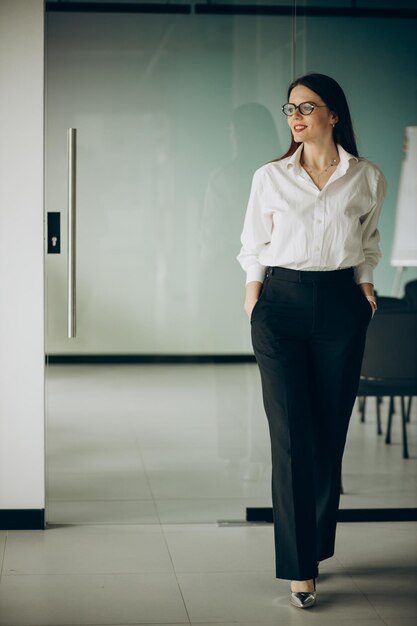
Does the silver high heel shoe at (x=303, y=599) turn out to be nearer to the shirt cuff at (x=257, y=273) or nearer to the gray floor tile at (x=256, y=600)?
the gray floor tile at (x=256, y=600)

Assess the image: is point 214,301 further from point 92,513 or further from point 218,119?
point 92,513

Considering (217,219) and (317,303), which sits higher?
(217,219)

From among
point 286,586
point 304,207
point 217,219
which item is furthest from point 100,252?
point 286,586

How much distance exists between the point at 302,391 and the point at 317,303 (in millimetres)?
271

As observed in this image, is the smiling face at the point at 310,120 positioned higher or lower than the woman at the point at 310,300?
higher

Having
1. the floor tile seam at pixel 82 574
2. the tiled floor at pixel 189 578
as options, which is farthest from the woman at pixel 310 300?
the floor tile seam at pixel 82 574

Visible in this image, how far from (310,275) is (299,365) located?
0.27 m

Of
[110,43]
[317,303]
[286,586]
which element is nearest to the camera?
[317,303]

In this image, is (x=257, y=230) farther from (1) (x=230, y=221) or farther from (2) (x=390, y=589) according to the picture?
(2) (x=390, y=589)

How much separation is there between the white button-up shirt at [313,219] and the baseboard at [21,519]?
1.32 meters

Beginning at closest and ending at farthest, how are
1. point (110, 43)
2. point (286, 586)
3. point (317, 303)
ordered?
1. point (317, 303)
2. point (286, 586)
3. point (110, 43)

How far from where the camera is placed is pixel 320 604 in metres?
3.11

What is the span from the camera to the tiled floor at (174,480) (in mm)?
3533

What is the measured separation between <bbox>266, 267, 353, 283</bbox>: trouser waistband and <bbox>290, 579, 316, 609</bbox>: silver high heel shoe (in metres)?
0.94
